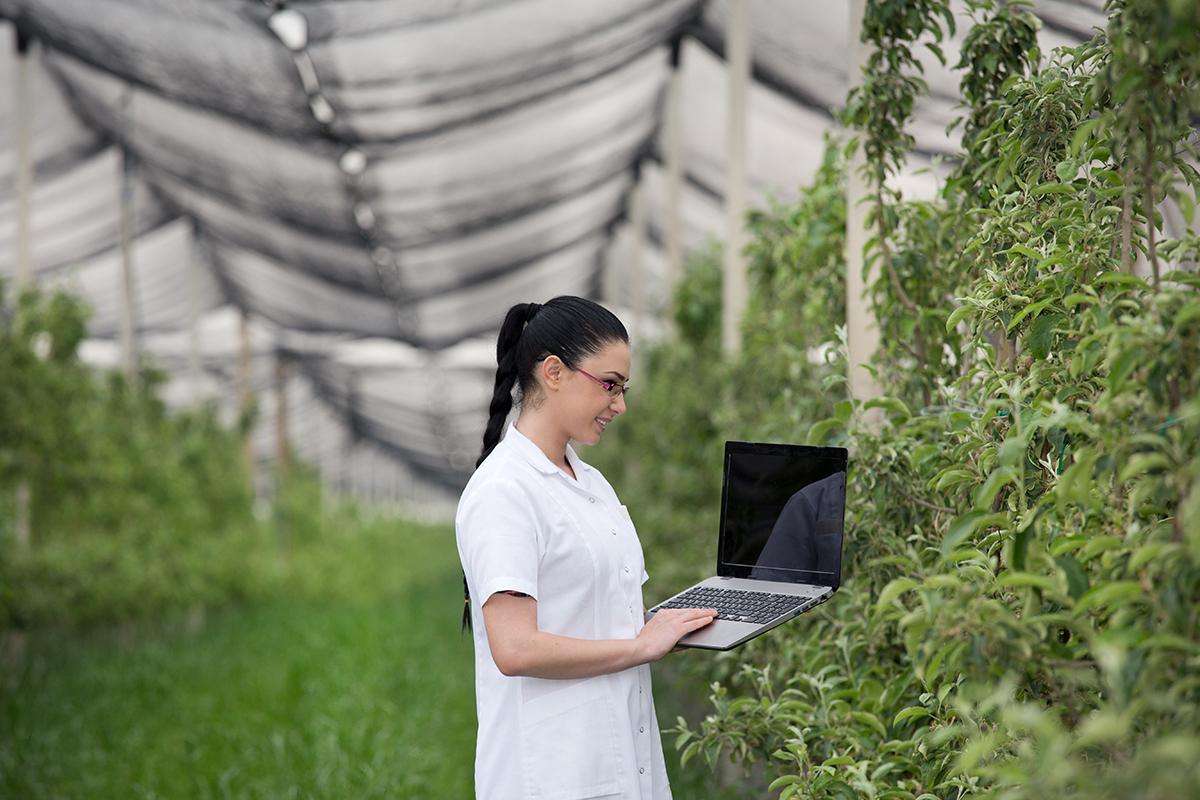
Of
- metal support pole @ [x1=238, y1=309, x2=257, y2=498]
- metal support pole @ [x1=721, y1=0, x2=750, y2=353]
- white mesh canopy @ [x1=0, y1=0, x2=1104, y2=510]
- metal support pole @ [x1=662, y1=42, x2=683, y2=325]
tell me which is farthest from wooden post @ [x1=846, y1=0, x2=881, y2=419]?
metal support pole @ [x1=238, y1=309, x2=257, y2=498]

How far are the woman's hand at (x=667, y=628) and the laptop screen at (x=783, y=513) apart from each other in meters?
0.21

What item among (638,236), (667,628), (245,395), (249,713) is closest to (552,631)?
(667,628)

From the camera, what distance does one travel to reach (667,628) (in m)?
1.82

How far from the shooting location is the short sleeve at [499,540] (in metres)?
1.74

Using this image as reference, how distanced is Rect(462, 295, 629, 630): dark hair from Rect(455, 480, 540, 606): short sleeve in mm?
143

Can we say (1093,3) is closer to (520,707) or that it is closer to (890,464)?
(890,464)

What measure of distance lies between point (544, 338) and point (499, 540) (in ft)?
1.08

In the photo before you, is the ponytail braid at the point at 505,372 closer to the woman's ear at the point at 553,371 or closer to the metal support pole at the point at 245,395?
the woman's ear at the point at 553,371

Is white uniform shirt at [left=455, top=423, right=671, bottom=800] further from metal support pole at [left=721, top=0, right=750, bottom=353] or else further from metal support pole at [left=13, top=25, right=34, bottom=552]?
metal support pole at [left=13, top=25, right=34, bottom=552]

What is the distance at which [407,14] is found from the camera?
546 cm

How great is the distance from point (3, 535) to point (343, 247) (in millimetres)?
4110

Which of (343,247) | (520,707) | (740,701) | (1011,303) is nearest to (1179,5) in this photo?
(1011,303)

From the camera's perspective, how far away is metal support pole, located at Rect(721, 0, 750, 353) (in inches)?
199

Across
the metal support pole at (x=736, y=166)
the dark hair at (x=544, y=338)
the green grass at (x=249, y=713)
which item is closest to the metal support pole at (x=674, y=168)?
the metal support pole at (x=736, y=166)
